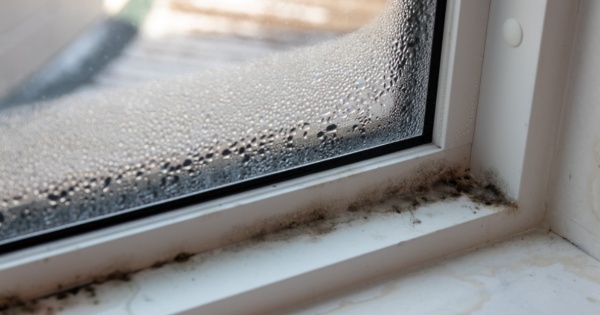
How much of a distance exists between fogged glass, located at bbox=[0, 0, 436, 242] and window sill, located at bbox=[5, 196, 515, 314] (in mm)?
74

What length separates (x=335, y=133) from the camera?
0.87m

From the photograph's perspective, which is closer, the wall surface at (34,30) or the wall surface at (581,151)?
the wall surface at (34,30)

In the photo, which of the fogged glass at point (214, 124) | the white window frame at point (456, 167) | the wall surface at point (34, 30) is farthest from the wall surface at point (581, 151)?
the wall surface at point (34, 30)

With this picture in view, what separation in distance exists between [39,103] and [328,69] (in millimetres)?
309

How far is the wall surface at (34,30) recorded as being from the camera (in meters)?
0.65

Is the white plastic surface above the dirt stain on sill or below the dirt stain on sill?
above

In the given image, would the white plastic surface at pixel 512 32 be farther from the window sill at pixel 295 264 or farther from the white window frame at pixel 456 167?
the window sill at pixel 295 264

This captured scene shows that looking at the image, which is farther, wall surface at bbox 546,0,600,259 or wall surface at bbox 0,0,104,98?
wall surface at bbox 546,0,600,259

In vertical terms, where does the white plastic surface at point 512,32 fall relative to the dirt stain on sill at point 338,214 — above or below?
above

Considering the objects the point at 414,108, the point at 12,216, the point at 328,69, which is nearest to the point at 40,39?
the point at 12,216

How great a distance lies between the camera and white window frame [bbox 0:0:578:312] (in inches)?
29.4

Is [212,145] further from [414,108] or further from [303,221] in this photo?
[414,108]

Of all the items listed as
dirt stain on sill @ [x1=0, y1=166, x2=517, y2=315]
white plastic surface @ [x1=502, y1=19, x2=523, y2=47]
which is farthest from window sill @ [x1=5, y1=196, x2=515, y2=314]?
white plastic surface @ [x1=502, y1=19, x2=523, y2=47]

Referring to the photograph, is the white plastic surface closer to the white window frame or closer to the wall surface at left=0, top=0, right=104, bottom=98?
the white window frame
